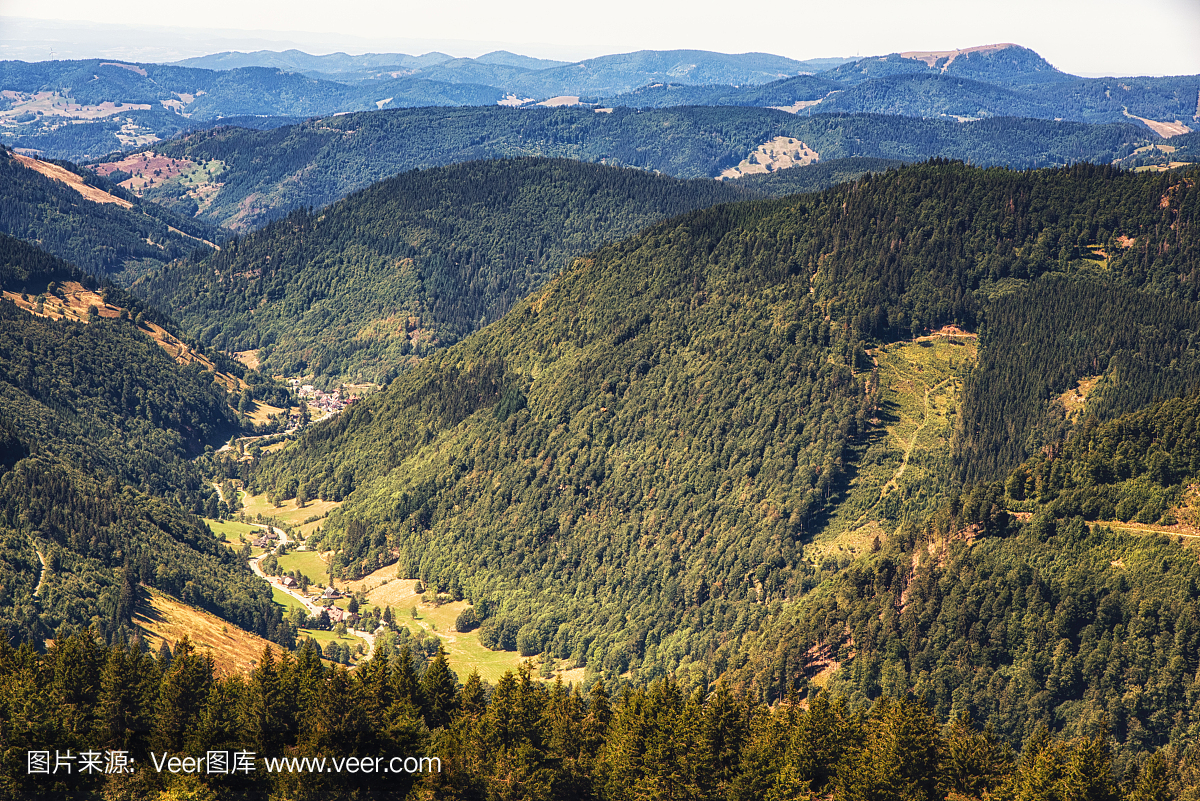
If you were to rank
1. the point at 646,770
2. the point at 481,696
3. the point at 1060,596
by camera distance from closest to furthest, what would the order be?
the point at 646,770 < the point at 481,696 < the point at 1060,596

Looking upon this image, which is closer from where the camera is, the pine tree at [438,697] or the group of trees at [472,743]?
the group of trees at [472,743]

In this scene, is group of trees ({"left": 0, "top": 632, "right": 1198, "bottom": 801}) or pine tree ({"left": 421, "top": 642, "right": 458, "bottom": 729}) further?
pine tree ({"left": 421, "top": 642, "right": 458, "bottom": 729})

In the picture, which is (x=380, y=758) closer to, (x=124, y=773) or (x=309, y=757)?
(x=309, y=757)

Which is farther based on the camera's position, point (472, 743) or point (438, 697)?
point (438, 697)

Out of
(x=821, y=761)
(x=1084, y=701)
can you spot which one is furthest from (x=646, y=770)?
(x=1084, y=701)

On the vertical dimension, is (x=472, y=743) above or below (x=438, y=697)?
above

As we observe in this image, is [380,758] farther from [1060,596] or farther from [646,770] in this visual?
[1060,596]

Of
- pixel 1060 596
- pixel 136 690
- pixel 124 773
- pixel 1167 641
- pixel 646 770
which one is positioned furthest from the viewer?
pixel 1060 596

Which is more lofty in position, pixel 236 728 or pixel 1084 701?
pixel 236 728

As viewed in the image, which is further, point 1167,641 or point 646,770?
point 1167,641

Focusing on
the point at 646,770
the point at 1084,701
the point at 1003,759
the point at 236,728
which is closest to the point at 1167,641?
the point at 1084,701
